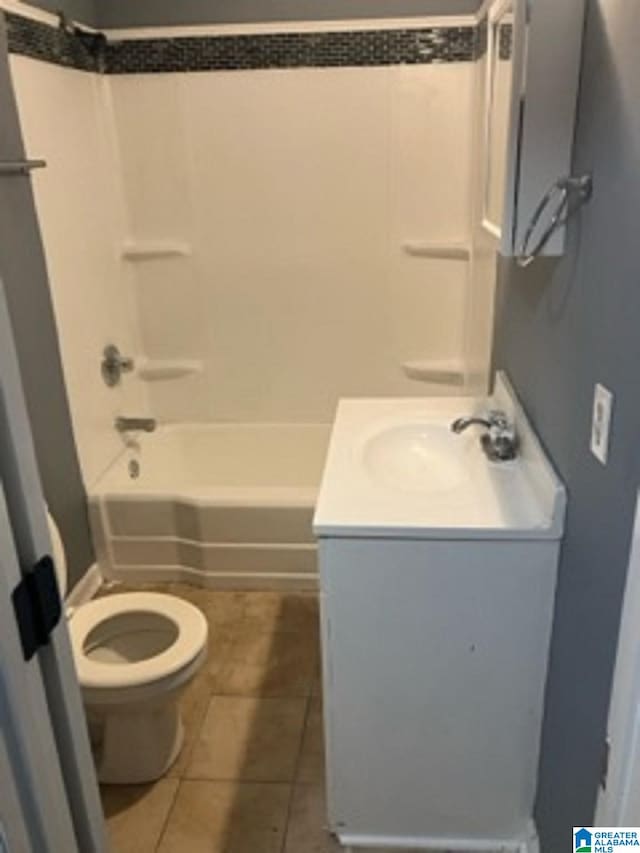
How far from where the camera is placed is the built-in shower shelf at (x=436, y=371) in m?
3.10

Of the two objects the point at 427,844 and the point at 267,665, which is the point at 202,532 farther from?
the point at 427,844

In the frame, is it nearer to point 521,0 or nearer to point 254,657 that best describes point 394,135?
point 521,0

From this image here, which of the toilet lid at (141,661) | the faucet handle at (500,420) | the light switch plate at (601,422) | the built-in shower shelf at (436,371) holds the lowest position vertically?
the toilet lid at (141,661)

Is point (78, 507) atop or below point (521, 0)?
below

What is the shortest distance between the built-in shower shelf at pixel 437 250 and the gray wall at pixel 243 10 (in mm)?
848

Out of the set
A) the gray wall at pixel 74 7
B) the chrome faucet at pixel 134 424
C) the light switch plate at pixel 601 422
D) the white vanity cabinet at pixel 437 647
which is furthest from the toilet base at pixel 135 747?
the gray wall at pixel 74 7

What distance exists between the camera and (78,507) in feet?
8.36

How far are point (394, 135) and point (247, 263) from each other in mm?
803

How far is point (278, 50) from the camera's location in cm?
271

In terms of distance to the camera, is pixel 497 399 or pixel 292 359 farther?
pixel 292 359

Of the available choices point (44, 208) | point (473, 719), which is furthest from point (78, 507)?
point (473, 719)

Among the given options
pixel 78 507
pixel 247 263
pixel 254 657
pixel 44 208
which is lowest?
pixel 254 657

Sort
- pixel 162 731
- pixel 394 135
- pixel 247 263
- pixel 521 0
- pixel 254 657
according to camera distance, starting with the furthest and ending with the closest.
→ pixel 247 263 < pixel 394 135 < pixel 254 657 < pixel 162 731 < pixel 521 0

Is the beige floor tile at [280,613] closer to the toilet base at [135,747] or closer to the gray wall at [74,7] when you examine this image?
the toilet base at [135,747]
